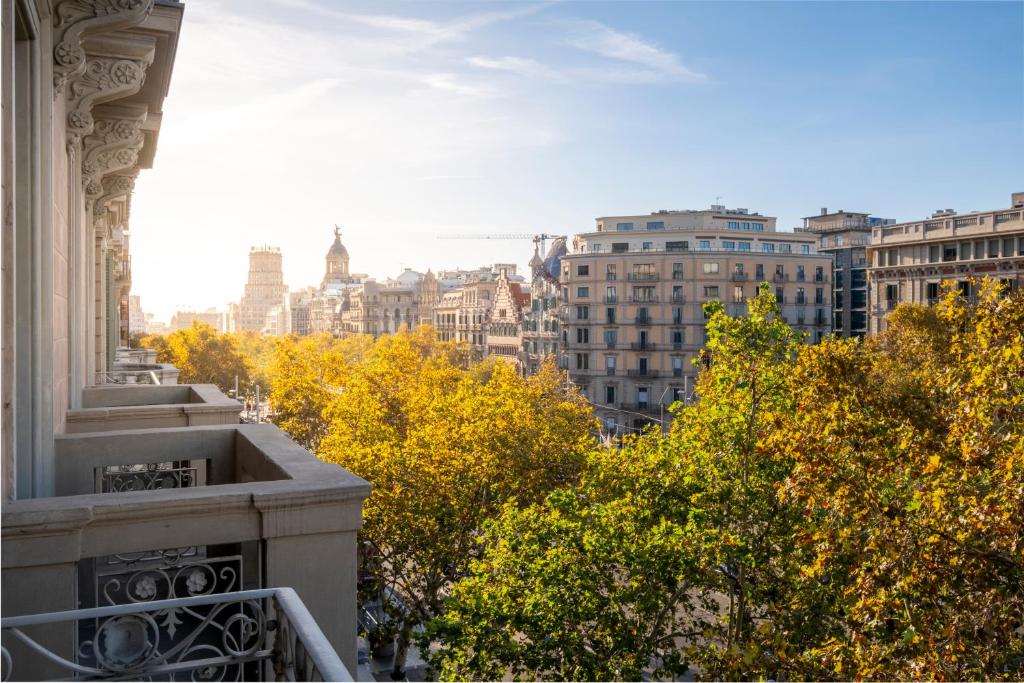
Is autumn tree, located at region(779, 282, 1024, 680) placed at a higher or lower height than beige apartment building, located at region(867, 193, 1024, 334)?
lower

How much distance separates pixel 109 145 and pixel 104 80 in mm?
3867

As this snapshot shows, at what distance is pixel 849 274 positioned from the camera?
3324 inches

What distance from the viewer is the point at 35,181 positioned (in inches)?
276

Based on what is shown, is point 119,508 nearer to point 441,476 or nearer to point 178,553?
point 178,553

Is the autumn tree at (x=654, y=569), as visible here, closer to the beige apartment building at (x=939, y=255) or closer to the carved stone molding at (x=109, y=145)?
the carved stone molding at (x=109, y=145)

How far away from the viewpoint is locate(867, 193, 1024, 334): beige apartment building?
5344cm

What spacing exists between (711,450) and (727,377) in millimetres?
1603

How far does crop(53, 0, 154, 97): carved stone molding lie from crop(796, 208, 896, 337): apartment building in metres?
76.7

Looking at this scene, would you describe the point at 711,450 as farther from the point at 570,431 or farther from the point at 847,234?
the point at 847,234

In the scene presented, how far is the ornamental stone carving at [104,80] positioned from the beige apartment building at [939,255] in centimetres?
4837

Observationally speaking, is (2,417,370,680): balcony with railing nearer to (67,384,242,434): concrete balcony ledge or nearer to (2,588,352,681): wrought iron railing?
(2,588,352,681): wrought iron railing

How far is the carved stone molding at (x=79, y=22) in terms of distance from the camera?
7.56 meters

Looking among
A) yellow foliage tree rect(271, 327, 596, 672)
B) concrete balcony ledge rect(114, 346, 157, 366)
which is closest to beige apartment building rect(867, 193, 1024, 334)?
yellow foliage tree rect(271, 327, 596, 672)

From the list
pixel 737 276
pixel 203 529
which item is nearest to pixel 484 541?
pixel 203 529
